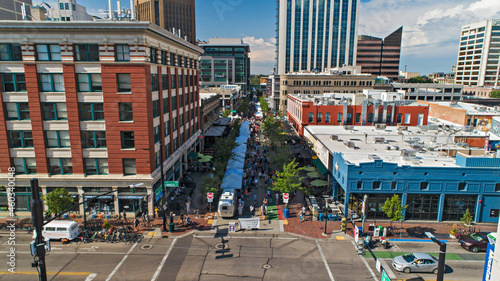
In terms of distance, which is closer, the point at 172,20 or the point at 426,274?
the point at 426,274

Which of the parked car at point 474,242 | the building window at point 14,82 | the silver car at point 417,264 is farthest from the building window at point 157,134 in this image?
the parked car at point 474,242

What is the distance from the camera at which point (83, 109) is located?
3133 cm

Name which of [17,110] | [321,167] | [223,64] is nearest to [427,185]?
[321,167]

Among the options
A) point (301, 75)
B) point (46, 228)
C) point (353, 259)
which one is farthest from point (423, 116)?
point (46, 228)

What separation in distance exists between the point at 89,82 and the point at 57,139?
6957 millimetres

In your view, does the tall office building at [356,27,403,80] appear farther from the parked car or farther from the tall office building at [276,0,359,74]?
the parked car

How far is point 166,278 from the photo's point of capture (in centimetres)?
2236

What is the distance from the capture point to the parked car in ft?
86.9

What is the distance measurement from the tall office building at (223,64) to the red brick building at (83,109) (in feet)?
461

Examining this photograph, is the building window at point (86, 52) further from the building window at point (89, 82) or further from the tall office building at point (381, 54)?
the tall office building at point (381, 54)

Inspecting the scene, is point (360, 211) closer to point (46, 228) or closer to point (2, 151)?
point (46, 228)

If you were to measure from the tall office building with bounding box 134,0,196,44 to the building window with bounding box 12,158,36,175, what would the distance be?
440 feet

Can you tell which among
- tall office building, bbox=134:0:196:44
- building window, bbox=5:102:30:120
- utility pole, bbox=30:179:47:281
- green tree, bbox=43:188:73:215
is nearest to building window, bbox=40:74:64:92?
building window, bbox=5:102:30:120

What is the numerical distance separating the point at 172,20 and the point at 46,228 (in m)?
151
